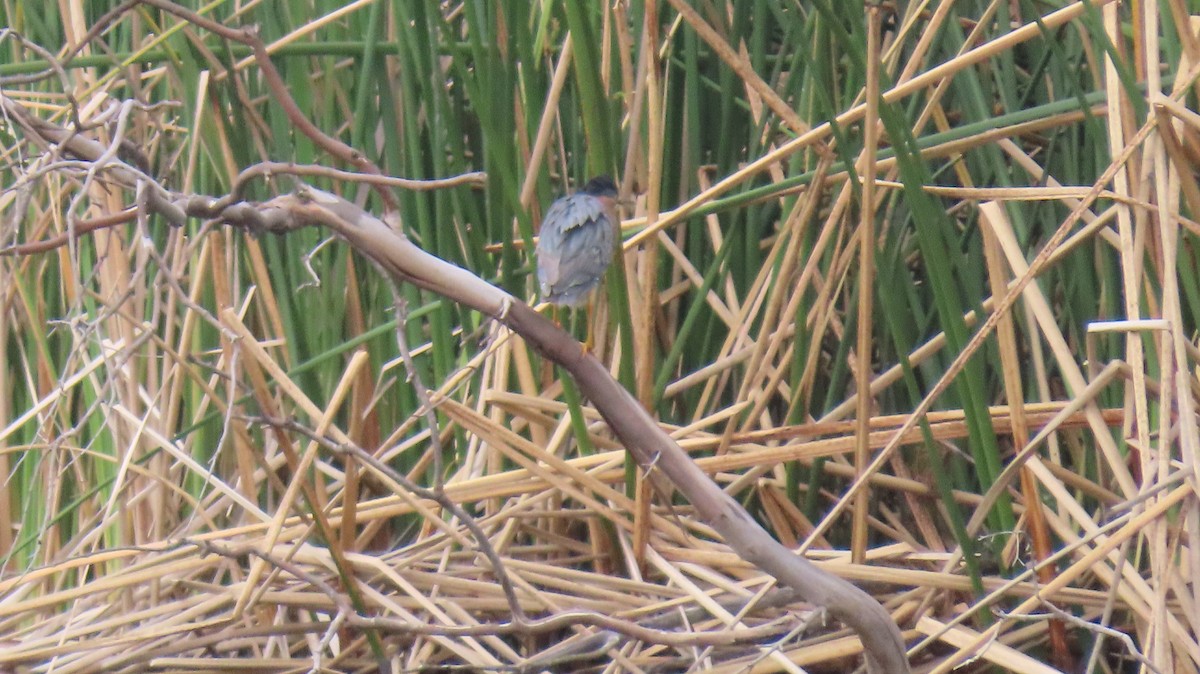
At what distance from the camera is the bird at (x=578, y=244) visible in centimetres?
184

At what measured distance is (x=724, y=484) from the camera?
216 cm

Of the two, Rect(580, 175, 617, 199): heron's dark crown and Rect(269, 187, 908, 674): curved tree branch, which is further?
Rect(580, 175, 617, 199): heron's dark crown

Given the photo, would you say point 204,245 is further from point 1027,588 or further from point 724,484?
point 1027,588

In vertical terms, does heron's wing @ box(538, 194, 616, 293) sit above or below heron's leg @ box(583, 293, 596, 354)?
above

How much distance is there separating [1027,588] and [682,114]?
106 cm

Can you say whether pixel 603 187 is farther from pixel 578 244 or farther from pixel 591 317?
pixel 591 317

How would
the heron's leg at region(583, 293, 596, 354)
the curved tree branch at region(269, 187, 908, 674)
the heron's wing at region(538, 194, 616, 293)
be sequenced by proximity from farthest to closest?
1. the heron's leg at region(583, 293, 596, 354)
2. the heron's wing at region(538, 194, 616, 293)
3. the curved tree branch at region(269, 187, 908, 674)

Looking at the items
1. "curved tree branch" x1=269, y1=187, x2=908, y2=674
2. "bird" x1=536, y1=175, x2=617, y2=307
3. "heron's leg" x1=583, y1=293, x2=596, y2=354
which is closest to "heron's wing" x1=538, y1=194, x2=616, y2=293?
"bird" x1=536, y1=175, x2=617, y2=307

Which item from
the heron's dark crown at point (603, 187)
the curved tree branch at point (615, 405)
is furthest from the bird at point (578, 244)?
the curved tree branch at point (615, 405)

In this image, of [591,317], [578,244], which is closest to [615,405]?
[578,244]

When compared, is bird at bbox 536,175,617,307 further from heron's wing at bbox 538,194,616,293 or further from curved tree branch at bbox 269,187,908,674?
curved tree branch at bbox 269,187,908,674

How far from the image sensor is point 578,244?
1.85 m

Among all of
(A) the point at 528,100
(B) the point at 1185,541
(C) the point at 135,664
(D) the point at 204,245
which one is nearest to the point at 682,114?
(A) the point at 528,100

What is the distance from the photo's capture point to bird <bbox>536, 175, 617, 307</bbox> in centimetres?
184
